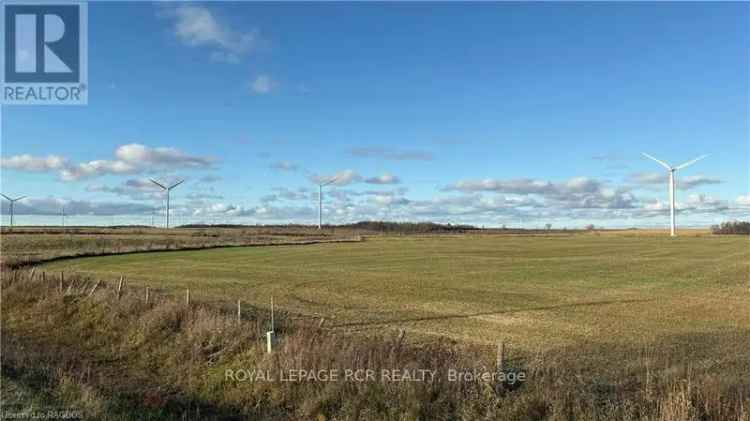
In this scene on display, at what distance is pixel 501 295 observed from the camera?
122 feet

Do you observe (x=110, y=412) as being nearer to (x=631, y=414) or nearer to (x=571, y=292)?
(x=631, y=414)

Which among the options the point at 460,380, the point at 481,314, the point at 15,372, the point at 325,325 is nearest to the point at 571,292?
the point at 481,314

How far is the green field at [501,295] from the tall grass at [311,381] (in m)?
4.20

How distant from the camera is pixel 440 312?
29.5m

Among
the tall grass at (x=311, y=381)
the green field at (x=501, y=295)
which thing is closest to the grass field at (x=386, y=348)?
the tall grass at (x=311, y=381)

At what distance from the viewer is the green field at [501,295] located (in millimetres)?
23984

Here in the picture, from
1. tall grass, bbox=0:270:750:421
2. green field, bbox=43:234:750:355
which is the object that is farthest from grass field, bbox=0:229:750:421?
green field, bbox=43:234:750:355

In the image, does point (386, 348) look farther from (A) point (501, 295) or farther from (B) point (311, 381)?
(A) point (501, 295)

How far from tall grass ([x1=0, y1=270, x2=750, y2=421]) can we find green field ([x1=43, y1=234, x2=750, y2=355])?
4.20 meters

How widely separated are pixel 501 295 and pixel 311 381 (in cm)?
2596

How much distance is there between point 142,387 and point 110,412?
439 centimetres

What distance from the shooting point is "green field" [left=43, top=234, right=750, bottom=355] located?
2398 cm

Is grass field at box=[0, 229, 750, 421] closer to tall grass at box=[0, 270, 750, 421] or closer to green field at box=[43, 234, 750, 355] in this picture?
tall grass at box=[0, 270, 750, 421]

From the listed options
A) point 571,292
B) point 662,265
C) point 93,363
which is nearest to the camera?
point 93,363
